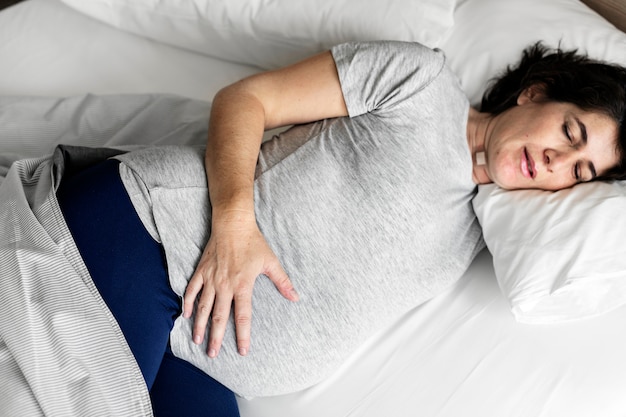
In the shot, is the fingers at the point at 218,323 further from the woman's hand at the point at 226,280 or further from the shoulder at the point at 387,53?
the shoulder at the point at 387,53

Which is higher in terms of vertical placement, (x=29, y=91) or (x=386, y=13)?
(x=386, y=13)

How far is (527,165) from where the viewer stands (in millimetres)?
1211

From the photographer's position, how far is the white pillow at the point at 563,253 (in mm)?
1112

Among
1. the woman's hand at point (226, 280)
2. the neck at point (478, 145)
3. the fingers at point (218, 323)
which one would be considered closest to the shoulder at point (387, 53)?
the neck at point (478, 145)

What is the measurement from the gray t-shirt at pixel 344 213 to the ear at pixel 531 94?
0.48 ft

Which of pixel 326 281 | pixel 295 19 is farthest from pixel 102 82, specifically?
pixel 326 281

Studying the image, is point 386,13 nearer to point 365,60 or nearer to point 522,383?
point 365,60

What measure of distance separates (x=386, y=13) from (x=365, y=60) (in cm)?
25

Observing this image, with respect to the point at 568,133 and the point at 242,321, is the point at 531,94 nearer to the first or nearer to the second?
the point at 568,133

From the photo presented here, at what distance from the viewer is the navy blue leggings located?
1.05 meters

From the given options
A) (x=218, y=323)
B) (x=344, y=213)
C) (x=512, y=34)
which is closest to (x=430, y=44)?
(x=512, y=34)

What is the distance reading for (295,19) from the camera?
148 cm

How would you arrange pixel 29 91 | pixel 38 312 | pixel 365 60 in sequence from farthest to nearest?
pixel 29 91
pixel 365 60
pixel 38 312

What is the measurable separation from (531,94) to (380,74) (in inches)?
12.1
